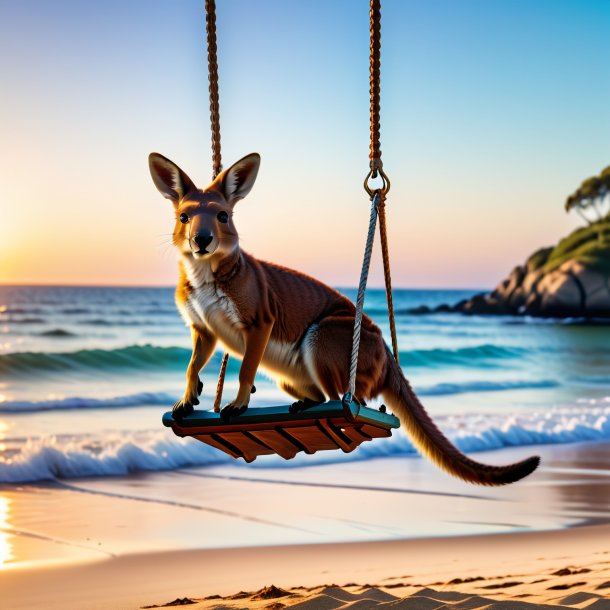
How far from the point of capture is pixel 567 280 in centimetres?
4178

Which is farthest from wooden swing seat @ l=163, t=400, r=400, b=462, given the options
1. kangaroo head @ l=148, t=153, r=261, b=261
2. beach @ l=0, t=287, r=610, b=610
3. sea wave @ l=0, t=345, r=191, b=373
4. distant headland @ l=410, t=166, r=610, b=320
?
distant headland @ l=410, t=166, r=610, b=320

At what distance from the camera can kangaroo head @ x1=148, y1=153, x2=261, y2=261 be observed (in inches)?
134

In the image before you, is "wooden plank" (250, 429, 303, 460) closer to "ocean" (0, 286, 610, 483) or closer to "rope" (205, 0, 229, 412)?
"rope" (205, 0, 229, 412)

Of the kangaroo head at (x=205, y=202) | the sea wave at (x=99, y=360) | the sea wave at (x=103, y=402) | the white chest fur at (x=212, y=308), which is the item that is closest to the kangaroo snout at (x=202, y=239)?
the kangaroo head at (x=205, y=202)

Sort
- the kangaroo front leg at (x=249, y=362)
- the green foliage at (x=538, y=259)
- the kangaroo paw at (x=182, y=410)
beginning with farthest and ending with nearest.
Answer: the green foliage at (x=538, y=259), the kangaroo paw at (x=182, y=410), the kangaroo front leg at (x=249, y=362)

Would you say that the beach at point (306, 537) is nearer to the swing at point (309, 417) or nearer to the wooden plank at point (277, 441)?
the wooden plank at point (277, 441)

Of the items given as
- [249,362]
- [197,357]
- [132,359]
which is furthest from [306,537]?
[132,359]

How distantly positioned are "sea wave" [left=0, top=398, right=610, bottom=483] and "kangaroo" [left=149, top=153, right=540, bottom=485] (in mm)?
7352

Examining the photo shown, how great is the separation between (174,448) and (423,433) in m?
7.79

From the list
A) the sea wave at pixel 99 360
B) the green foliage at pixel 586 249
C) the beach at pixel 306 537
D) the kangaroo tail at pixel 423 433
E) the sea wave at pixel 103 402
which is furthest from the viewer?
the green foliage at pixel 586 249

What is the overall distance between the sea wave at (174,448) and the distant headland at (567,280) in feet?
87.6

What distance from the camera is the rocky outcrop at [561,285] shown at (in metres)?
41.0

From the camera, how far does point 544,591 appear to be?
5703 mm

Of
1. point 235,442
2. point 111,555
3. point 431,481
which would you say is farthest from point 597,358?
point 235,442
